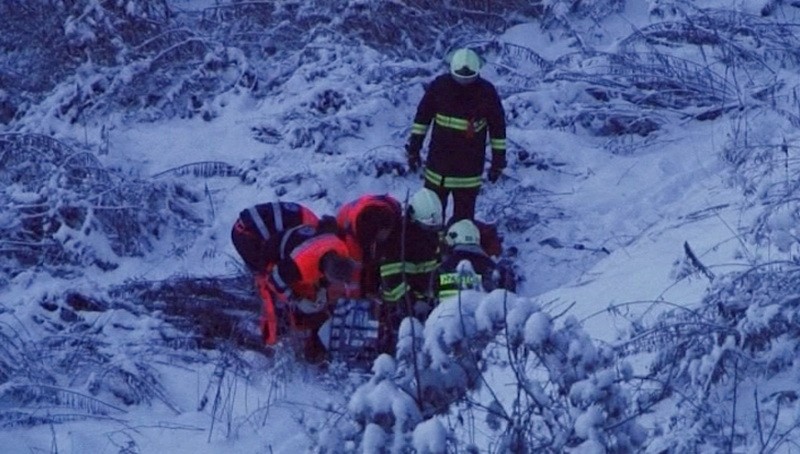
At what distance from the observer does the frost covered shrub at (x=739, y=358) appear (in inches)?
191

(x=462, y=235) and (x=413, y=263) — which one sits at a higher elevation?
(x=462, y=235)

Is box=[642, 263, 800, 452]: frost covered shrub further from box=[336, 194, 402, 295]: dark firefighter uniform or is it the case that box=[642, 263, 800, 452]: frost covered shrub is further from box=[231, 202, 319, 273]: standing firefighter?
box=[231, 202, 319, 273]: standing firefighter

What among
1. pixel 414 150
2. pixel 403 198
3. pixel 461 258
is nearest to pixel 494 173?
pixel 414 150

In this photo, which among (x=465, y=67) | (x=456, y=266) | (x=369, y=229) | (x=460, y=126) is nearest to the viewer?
(x=456, y=266)

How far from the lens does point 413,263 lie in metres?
7.86

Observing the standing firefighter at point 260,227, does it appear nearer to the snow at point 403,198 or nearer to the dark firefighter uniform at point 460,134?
the snow at point 403,198

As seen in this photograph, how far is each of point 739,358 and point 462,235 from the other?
2853mm

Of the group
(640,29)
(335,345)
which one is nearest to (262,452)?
(335,345)

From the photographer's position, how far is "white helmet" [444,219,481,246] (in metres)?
7.79

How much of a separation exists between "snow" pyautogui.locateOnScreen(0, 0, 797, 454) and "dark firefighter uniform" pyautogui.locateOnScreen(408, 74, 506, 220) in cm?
71

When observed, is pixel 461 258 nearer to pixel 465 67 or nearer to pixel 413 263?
pixel 413 263

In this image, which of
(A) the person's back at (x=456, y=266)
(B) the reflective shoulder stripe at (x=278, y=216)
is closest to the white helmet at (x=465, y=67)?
(A) the person's back at (x=456, y=266)

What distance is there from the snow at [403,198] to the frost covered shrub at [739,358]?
0.15 ft

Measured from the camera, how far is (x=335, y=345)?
743cm
